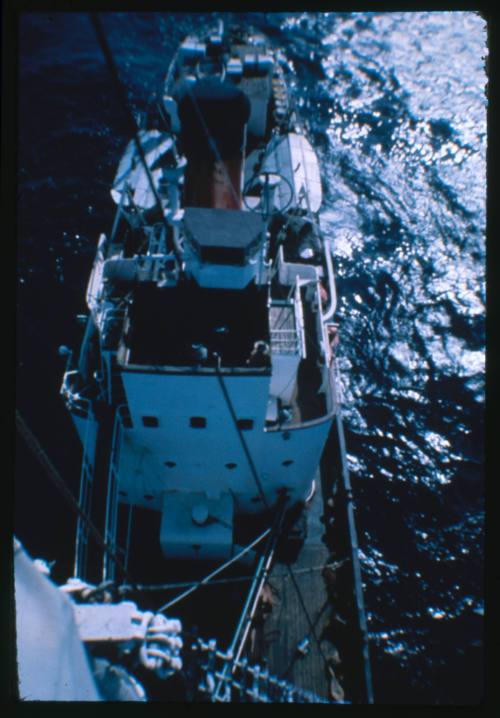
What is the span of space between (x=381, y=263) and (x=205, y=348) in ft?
69.5

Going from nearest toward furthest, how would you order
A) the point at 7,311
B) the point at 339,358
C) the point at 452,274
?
the point at 7,311 → the point at 339,358 → the point at 452,274

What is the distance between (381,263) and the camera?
31.3m

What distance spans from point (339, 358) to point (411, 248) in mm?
10383

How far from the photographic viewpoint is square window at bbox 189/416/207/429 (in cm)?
1534

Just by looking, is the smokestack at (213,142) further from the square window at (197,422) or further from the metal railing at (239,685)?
the metal railing at (239,685)

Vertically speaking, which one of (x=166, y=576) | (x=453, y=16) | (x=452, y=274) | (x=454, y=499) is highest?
(x=453, y=16)

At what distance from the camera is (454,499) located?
2352 centimetres

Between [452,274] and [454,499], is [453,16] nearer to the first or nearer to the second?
[452,274]

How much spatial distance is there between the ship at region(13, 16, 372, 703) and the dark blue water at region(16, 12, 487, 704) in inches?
146

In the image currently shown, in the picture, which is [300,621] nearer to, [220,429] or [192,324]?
[220,429]

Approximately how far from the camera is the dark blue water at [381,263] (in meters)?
21.3

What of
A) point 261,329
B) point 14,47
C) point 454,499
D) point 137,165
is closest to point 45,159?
point 137,165

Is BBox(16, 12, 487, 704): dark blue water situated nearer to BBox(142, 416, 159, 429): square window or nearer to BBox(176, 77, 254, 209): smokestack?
BBox(142, 416, 159, 429): square window

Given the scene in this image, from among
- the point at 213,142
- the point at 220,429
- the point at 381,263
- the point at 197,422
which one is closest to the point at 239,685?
the point at 220,429
